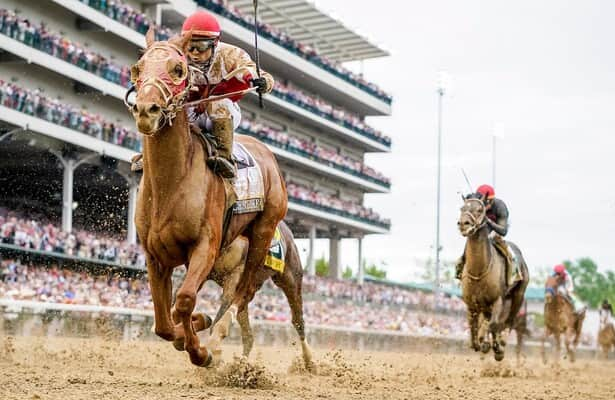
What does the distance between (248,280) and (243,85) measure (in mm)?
1979

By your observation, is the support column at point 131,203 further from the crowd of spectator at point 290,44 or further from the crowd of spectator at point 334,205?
the crowd of spectator at point 334,205

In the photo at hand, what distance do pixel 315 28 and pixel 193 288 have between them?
165 feet

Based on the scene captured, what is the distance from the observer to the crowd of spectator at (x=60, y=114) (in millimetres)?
26406

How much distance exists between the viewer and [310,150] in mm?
49500

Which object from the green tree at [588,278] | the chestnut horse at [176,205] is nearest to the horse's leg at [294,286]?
the chestnut horse at [176,205]

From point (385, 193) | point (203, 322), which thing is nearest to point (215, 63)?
point (203, 322)

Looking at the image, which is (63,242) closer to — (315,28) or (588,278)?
(315,28)

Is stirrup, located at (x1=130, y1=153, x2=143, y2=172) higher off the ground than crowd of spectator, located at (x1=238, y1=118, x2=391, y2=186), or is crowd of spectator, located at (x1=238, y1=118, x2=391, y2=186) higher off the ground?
crowd of spectator, located at (x1=238, y1=118, x2=391, y2=186)

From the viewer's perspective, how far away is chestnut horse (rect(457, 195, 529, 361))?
13.2 m

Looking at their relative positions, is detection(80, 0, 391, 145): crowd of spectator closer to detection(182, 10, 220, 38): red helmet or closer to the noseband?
detection(182, 10, 220, 38): red helmet

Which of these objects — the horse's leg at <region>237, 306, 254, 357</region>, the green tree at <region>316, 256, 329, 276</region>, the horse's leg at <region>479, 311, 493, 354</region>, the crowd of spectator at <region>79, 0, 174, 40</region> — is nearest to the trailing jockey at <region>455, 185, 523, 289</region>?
the horse's leg at <region>479, 311, 493, 354</region>

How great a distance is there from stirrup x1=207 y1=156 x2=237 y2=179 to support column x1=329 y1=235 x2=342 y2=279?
165 ft

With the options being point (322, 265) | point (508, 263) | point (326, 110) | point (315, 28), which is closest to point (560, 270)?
point (508, 263)

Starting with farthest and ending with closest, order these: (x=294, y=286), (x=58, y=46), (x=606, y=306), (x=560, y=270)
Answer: (x=58, y=46), (x=606, y=306), (x=560, y=270), (x=294, y=286)
